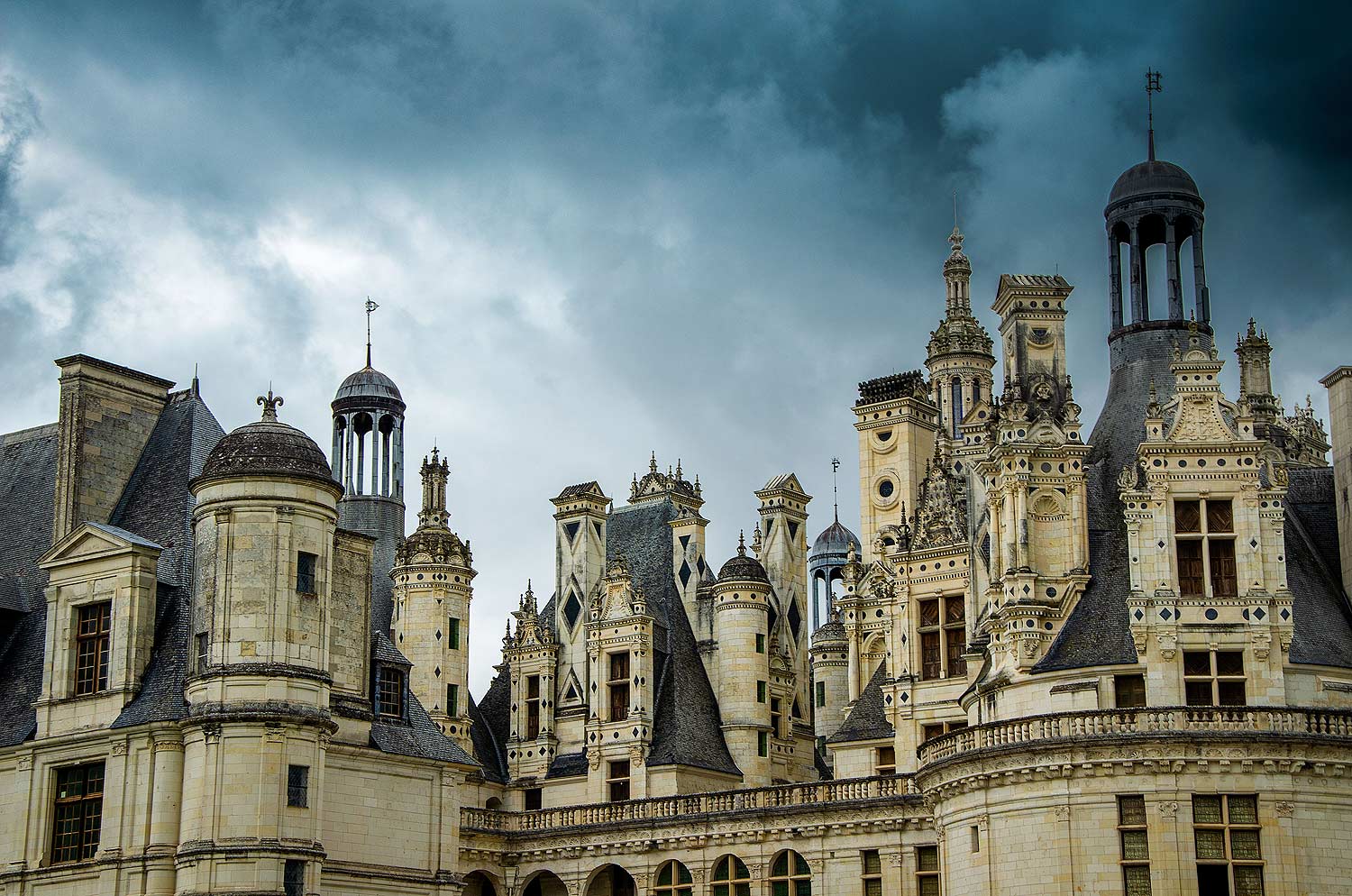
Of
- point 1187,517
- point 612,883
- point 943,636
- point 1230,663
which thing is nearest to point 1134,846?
point 1230,663

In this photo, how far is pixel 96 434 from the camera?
163 ft

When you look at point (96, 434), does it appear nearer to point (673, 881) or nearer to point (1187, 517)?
point (673, 881)

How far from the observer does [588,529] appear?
63.0 metres

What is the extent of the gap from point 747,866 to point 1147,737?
13.7 m

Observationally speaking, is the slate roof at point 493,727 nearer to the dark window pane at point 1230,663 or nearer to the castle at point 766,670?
the castle at point 766,670

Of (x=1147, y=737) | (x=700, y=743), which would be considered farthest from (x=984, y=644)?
(x=700, y=743)

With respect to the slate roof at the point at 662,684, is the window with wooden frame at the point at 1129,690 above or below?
below

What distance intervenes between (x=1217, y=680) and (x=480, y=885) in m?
22.4

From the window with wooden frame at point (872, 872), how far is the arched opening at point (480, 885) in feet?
36.9

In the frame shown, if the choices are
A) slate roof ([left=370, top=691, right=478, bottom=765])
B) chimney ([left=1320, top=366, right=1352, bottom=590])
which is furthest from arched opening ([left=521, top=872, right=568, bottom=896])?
chimney ([left=1320, top=366, right=1352, bottom=590])

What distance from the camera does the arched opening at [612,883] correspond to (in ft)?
184

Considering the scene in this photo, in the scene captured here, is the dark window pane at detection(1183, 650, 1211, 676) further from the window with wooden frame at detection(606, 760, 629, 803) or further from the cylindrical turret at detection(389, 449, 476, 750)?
the cylindrical turret at detection(389, 449, 476, 750)

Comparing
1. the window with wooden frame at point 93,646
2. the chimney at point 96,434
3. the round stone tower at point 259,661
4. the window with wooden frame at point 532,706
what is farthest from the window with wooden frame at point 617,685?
the window with wooden frame at point 93,646

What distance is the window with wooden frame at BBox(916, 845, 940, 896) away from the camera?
49438 mm
